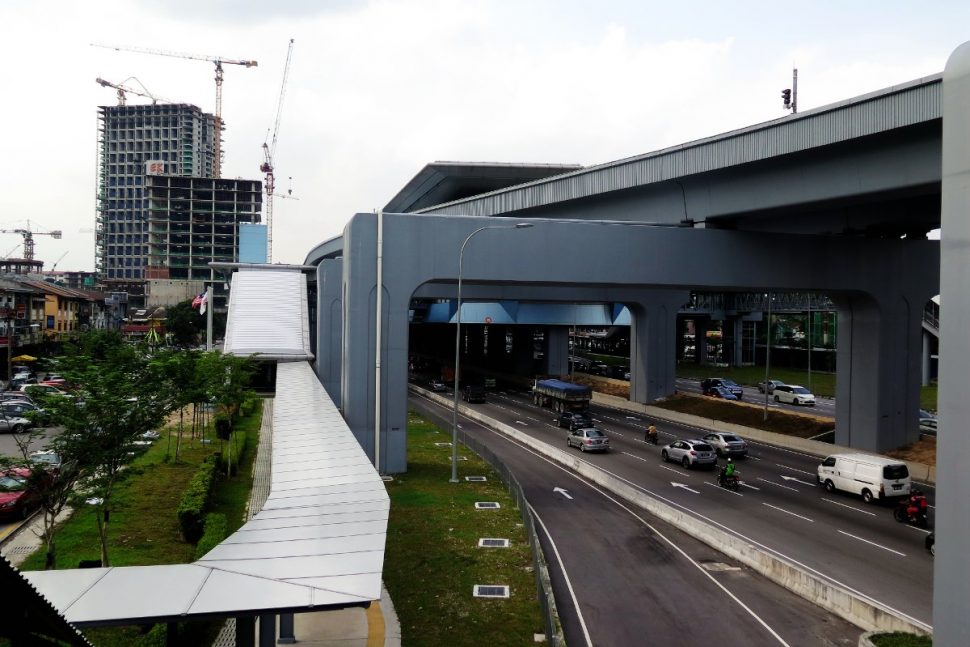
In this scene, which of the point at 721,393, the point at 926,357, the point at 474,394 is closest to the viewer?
the point at 721,393

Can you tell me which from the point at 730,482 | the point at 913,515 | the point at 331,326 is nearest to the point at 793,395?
the point at 730,482

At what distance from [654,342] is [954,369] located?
1891 inches

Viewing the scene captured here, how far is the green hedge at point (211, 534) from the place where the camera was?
1722cm

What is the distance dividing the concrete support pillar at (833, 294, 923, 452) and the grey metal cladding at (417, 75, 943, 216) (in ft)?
43.1

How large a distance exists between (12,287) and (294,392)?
5803 centimetres

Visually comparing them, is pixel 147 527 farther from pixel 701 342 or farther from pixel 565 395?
pixel 701 342

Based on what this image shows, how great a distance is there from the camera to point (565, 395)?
173ft

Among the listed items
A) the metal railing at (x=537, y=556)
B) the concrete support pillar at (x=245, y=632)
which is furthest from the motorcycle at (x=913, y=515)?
the concrete support pillar at (x=245, y=632)

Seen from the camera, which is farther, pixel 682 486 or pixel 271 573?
pixel 682 486

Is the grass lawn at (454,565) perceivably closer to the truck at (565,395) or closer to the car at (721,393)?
the truck at (565,395)

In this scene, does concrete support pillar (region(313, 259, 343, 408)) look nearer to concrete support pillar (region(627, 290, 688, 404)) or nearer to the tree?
concrete support pillar (region(627, 290, 688, 404))

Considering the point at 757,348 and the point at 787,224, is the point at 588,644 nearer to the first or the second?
the point at 787,224

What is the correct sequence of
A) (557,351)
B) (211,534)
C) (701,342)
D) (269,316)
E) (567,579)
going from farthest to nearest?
(701,342) < (557,351) < (269,316) < (567,579) < (211,534)

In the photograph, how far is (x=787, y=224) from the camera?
34.2 metres
